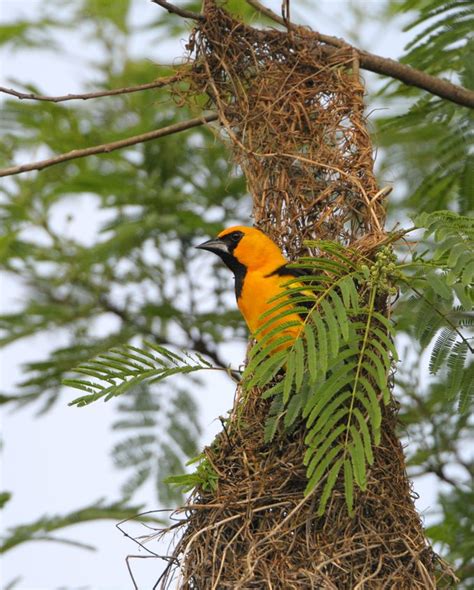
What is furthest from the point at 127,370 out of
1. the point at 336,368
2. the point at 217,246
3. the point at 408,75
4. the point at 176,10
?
the point at 408,75

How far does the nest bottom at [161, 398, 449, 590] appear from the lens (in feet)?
10.6

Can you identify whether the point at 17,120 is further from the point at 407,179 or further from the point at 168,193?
the point at 407,179

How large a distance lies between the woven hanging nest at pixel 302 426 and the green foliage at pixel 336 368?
0.16m

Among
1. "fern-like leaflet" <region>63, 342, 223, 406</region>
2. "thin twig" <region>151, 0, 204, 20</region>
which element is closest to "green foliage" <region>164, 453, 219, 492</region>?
"fern-like leaflet" <region>63, 342, 223, 406</region>

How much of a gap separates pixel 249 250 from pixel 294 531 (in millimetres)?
1151

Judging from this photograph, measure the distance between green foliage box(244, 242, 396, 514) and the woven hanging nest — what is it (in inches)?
6.3

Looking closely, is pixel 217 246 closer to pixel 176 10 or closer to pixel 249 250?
pixel 249 250

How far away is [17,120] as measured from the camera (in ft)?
19.5

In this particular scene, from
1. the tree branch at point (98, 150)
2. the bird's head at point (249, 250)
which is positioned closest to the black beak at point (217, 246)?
the bird's head at point (249, 250)

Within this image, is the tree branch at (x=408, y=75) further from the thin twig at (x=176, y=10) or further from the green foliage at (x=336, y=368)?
the green foliage at (x=336, y=368)

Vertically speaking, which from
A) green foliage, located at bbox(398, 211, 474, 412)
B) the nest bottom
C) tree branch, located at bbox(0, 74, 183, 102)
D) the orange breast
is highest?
tree branch, located at bbox(0, 74, 183, 102)

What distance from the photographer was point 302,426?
3.46 m

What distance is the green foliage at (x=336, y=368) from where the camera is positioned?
118 inches

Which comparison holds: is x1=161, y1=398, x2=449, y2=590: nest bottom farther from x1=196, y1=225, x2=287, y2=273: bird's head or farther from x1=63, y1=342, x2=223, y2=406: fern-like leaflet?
x1=196, y1=225, x2=287, y2=273: bird's head
